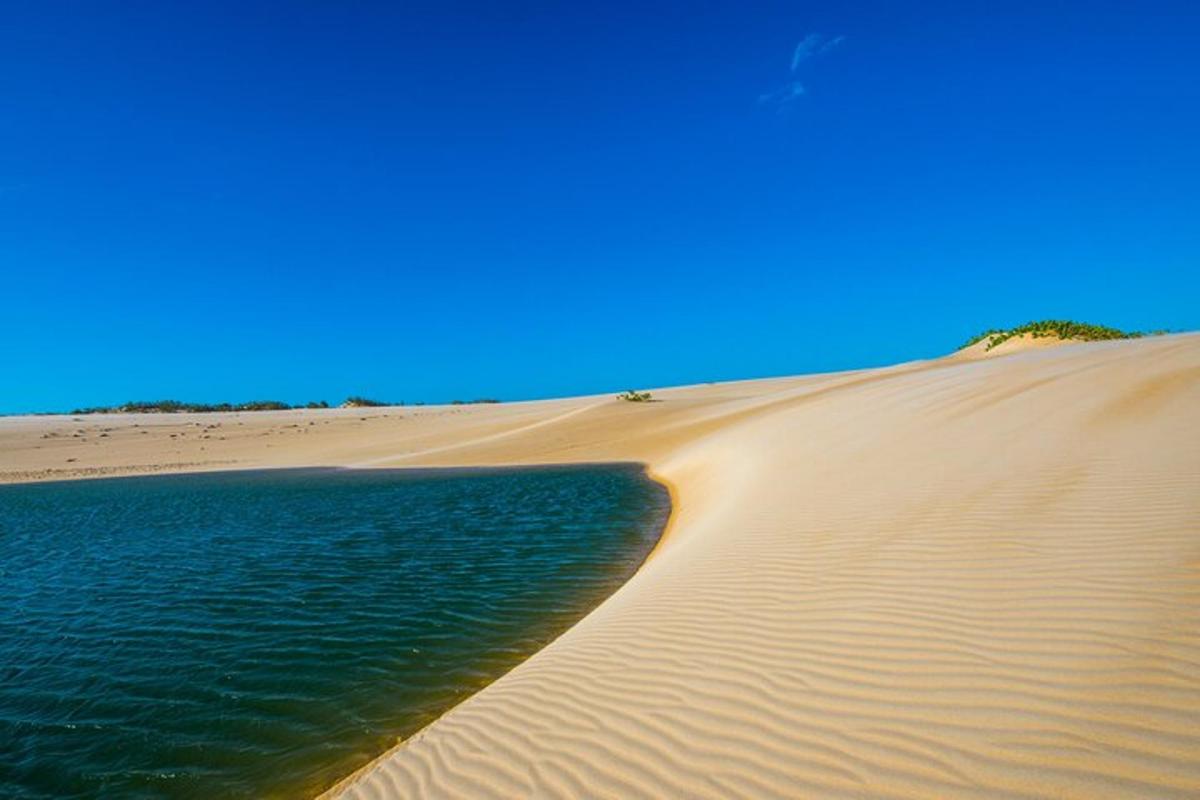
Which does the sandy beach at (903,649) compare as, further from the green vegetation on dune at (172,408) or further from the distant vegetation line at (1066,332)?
the green vegetation on dune at (172,408)

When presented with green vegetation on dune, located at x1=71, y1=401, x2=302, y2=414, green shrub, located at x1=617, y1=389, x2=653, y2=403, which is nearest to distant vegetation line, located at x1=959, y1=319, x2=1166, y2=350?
green shrub, located at x1=617, y1=389, x2=653, y2=403

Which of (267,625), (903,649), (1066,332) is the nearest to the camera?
(903,649)

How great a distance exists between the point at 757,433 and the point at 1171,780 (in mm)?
15395

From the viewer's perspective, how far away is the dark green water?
454 cm

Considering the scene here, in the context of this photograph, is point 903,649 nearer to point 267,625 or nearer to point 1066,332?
point 267,625

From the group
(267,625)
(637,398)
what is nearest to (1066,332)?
(637,398)

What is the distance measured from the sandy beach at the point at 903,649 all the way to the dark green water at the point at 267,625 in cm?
105

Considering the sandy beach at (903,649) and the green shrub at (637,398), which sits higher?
the green shrub at (637,398)

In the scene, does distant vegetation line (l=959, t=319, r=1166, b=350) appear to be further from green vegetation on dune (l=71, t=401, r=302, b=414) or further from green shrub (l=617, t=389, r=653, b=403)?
green vegetation on dune (l=71, t=401, r=302, b=414)

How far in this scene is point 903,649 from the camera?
3.83 meters

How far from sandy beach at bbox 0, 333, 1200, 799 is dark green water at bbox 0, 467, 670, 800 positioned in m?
1.05

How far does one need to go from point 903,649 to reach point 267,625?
679 centimetres

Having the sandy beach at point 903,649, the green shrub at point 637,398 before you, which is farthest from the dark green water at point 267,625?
the green shrub at point 637,398

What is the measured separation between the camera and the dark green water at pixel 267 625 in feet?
14.9
